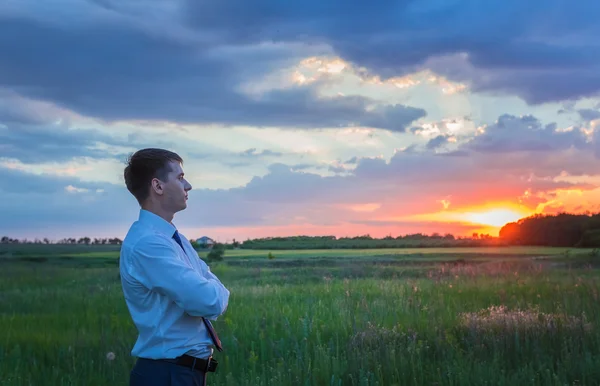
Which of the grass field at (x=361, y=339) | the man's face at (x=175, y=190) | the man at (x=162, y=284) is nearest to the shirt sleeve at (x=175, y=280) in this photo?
the man at (x=162, y=284)

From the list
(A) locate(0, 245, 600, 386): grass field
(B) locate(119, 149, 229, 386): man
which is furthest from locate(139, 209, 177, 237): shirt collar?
(A) locate(0, 245, 600, 386): grass field

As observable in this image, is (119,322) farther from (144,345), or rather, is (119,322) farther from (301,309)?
(144,345)

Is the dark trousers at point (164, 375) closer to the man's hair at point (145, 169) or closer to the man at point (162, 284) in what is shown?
the man at point (162, 284)

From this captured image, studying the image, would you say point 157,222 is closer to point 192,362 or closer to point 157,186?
point 157,186

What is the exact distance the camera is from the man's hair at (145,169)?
3.29m

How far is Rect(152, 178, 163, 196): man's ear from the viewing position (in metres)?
3.28

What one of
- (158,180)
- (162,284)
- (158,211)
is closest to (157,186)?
(158,180)

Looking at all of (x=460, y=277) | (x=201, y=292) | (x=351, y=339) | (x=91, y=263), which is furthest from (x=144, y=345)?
(x=91, y=263)

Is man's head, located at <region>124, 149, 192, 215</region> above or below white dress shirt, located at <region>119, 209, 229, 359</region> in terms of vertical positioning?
above

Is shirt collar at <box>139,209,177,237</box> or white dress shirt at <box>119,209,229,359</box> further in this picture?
shirt collar at <box>139,209,177,237</box>

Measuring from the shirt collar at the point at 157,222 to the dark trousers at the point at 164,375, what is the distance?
73 cm

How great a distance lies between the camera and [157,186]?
3287 mm

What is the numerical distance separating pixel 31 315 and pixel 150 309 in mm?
11587

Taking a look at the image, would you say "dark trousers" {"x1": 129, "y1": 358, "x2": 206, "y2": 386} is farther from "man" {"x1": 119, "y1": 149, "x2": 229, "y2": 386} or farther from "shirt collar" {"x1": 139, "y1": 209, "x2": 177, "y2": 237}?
"shirt collar" {"x1": 139, "y1": 209, "x2": 177, "y2": 237}
